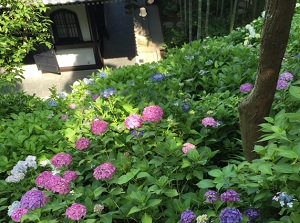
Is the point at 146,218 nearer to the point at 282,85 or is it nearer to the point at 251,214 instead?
the point at 251,214

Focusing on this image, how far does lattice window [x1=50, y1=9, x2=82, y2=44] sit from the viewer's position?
953cm

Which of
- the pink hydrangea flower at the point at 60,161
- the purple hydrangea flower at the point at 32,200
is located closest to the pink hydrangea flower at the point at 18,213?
the purple hydrangea flower at the point at 32,200

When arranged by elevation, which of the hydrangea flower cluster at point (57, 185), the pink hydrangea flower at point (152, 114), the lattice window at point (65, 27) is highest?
the pink hydrangea flower at point (152, 114)

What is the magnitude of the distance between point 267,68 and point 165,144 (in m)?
0.79

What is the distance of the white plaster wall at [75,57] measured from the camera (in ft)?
33.5

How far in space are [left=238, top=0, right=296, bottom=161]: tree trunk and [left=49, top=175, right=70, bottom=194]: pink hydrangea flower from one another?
1.15 m

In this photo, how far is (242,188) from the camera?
67.1 inches

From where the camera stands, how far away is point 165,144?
2.12 metres

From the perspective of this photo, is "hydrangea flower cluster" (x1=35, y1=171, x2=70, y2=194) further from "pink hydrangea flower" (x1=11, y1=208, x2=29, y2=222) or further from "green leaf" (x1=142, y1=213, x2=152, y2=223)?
"green leaf" (x1=142, y1=213, x2=152, y2=223)

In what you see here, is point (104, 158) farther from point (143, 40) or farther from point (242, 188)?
point (143, 40)

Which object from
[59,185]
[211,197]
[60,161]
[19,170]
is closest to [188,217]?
[211,197]

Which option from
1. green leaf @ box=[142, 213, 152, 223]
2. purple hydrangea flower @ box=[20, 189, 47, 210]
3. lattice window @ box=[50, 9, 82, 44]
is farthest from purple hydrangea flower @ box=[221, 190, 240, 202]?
lattice window @ box=[50, 9, 82, 44]

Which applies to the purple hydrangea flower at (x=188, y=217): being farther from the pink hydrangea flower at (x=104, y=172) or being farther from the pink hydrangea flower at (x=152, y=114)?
the pink hydrangea flower at (x=152, y=114)

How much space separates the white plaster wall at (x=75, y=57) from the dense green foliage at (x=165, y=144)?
20.9 ft
